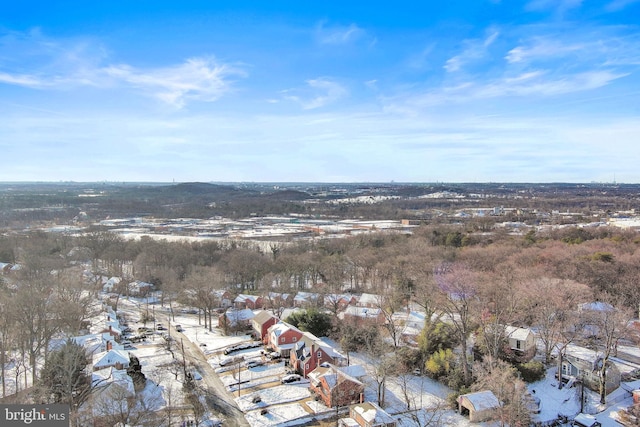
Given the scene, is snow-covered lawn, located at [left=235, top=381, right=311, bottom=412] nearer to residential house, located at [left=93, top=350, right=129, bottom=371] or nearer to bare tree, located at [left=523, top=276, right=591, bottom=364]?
residential house, located at [left=93, top=350, right=129, bottom=371]

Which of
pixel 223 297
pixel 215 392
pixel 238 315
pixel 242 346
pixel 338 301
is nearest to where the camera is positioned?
pixel 215 392

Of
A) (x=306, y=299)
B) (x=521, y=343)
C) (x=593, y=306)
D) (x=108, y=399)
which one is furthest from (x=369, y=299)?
(x=108, y=399)

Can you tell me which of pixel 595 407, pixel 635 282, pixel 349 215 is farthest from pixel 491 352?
pixel 349 215

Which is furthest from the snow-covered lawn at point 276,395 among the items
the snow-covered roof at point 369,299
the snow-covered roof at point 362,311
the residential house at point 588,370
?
the residential house at point 588,370

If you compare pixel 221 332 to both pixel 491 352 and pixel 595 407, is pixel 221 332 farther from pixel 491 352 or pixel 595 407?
pixel 595 407

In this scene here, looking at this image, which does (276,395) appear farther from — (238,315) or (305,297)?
(305,297)
